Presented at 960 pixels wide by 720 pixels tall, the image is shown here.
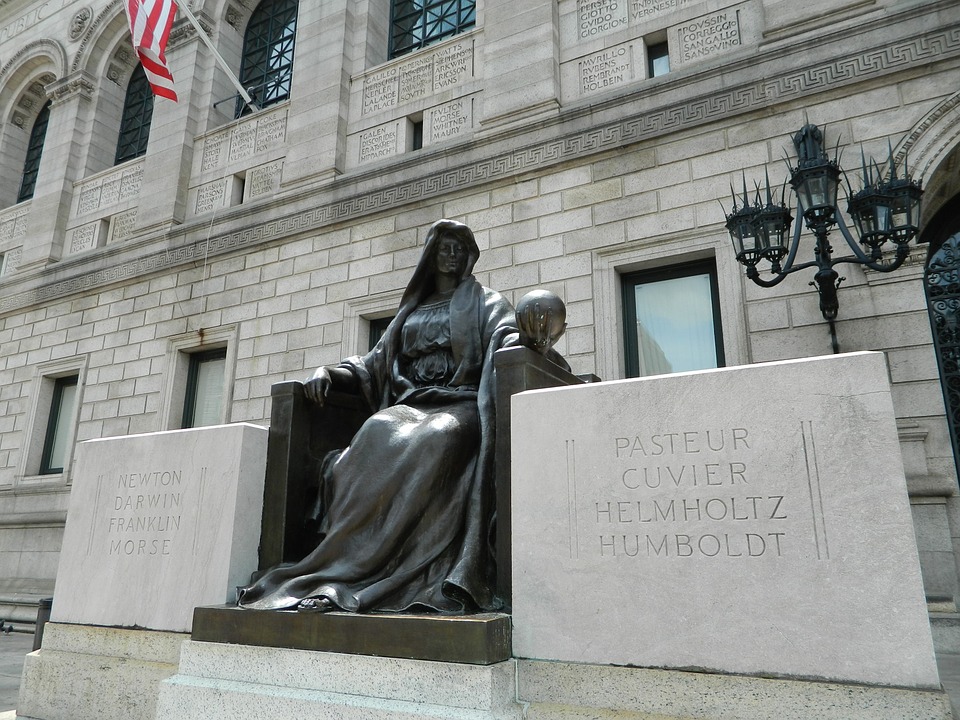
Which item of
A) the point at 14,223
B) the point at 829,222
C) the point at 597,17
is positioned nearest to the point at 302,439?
the point at 829,222

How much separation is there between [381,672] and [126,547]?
2.27 m

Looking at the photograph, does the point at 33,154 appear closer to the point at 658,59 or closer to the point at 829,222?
the point at 658,59

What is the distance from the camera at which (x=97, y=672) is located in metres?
4.20

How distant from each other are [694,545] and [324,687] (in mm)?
1808

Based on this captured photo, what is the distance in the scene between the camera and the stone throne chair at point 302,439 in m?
3.64

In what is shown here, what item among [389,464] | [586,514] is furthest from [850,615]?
[389,464]

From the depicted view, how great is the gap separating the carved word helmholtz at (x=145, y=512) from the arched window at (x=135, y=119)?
13164 millimetres

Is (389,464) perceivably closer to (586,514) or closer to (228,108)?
(586,514)

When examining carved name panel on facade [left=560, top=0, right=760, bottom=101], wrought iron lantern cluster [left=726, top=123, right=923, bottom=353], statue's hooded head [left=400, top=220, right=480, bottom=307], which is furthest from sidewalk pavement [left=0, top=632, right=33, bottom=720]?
carved name panel on facade [left=560, top=0, right=760, bottom=101]

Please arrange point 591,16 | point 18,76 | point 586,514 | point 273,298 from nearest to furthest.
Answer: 1. point 586,514
2. point 591,16
3. point 273,298
4. point 18,76

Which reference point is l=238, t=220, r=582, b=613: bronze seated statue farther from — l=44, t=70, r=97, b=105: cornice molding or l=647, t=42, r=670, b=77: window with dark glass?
l=44, t=70, r=97, b=105: cornice molding

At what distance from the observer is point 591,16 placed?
389 inches

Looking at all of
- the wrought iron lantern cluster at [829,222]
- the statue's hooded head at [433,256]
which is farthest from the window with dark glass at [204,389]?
the wrought iron lantern cluster at [829,222]

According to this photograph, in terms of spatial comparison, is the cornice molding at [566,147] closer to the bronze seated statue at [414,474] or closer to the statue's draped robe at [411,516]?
the bronze seated statue at [414,474]
